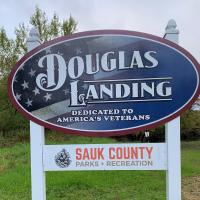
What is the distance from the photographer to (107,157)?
454 cm

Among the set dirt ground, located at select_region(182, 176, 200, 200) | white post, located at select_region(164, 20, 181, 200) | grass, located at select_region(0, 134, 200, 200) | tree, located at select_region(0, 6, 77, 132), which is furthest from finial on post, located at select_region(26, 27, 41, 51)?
tree, located at select_region(0, 6, 77, 132)

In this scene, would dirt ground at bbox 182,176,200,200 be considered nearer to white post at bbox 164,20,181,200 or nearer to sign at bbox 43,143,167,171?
white post at bbox 164,20,181,200

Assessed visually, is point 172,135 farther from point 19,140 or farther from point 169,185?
point 19,140

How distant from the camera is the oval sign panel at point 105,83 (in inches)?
175

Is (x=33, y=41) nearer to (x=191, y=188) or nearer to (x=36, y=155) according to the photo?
(x=36, y=155)

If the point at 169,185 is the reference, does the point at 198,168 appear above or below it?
below

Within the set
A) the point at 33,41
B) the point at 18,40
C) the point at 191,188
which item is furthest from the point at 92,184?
the point at 18,40

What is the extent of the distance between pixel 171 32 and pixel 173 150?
1.34 meters

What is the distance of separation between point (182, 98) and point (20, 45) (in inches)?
660

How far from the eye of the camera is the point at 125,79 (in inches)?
178

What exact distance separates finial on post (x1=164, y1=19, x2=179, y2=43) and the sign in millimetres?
1209

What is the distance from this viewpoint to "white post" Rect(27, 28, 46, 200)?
468 centimetres

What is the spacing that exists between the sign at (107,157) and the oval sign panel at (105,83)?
0.62 ft

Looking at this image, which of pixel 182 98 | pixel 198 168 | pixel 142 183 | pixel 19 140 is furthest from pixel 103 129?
pixel 19 140
